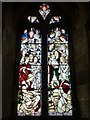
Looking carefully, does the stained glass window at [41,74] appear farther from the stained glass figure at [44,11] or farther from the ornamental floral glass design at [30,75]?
the stained glass figure at [44,11]

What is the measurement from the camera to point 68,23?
695 centimetres

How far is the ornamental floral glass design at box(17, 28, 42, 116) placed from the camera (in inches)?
254

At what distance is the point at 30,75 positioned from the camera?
665 cm

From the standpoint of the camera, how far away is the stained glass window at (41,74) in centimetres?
645

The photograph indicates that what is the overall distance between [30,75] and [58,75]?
2.19 ft

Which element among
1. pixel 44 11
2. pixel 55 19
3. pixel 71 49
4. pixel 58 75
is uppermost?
pixel 44 11
